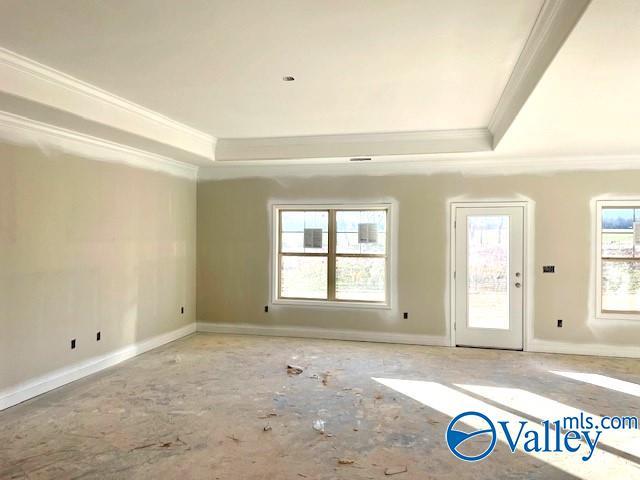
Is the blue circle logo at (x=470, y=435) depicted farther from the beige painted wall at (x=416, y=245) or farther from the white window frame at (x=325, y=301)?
the white window frame at (x=325, y=301)

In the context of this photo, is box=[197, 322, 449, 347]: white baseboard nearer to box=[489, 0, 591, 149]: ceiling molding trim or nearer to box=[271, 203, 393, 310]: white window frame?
box=[271, 203, 393, 310]: white window frame

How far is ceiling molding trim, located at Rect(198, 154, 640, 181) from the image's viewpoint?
542 cm

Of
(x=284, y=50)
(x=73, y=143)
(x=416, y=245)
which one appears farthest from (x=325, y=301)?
(x=284, y=50)

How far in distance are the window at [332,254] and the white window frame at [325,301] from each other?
1cm

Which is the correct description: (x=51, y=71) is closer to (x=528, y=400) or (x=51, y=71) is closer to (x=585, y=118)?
(x=585, y=118)

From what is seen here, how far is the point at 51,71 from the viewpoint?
10.7ft

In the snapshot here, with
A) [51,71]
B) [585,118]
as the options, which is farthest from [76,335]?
[585,118]

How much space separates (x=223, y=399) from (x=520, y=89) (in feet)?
11.8

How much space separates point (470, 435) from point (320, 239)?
12.0 feet

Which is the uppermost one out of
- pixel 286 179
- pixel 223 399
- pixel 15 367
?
pixel 286 179

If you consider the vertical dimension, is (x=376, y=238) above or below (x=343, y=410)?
above

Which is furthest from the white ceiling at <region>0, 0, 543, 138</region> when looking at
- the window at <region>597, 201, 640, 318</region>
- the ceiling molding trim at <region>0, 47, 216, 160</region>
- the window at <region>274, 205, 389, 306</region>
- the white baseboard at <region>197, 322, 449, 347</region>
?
the white baseboard at <region>197, 322, 449, 347</region>

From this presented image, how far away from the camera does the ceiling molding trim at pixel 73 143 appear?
3738 mm

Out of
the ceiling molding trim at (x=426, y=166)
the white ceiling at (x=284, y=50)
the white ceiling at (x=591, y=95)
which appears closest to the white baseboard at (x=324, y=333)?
the ceiling molding trim at (x=426, y=166)
